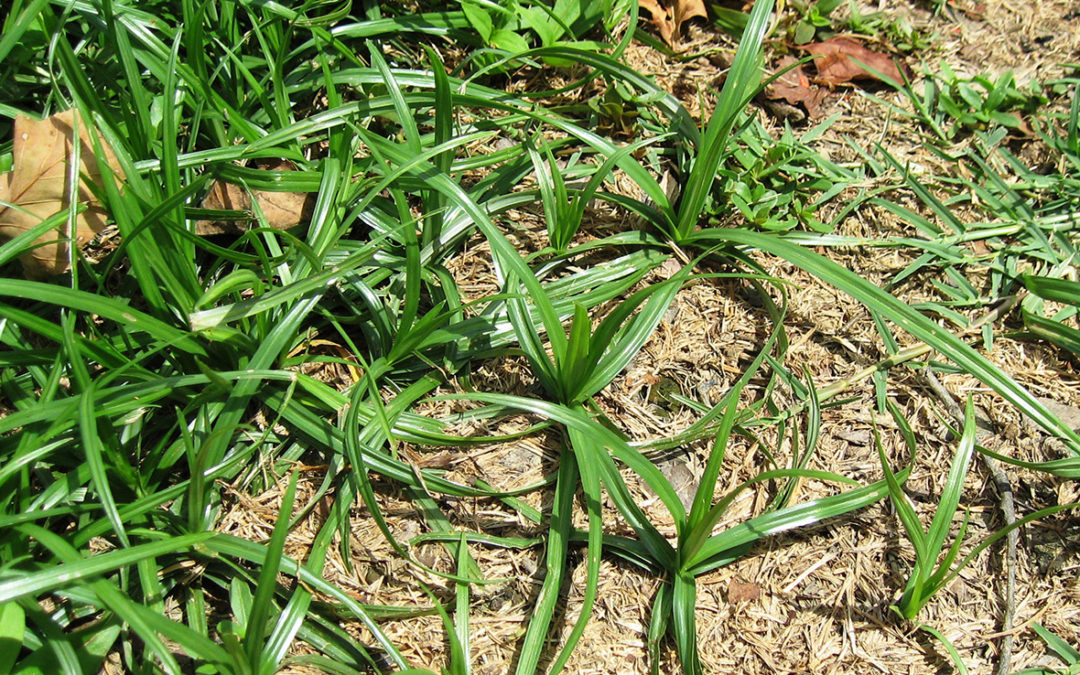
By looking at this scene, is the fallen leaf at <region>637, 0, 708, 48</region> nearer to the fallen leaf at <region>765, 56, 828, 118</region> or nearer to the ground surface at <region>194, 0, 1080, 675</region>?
the fallen leaf at <region>765, 56, 828, 118</region>

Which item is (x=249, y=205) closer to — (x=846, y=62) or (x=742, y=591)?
(x=742, y=591)

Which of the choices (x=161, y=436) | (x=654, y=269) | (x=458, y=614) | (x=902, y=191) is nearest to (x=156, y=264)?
(x=161, y=436)

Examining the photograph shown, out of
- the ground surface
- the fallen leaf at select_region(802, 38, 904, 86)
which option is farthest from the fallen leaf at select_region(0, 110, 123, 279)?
the fallen leaf at select_region(802, 38, 904, 86)

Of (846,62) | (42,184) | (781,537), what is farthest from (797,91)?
(42,184)

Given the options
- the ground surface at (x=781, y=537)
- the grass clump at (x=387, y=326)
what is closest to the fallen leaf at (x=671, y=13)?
the grass clump at (x=387, y=326)

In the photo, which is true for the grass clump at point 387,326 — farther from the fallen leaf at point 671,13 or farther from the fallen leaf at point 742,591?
the fallen leaf at point 671,13

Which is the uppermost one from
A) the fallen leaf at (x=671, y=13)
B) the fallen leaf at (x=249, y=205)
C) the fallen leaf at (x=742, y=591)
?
the fallen leaf at (x=671, y=13)
